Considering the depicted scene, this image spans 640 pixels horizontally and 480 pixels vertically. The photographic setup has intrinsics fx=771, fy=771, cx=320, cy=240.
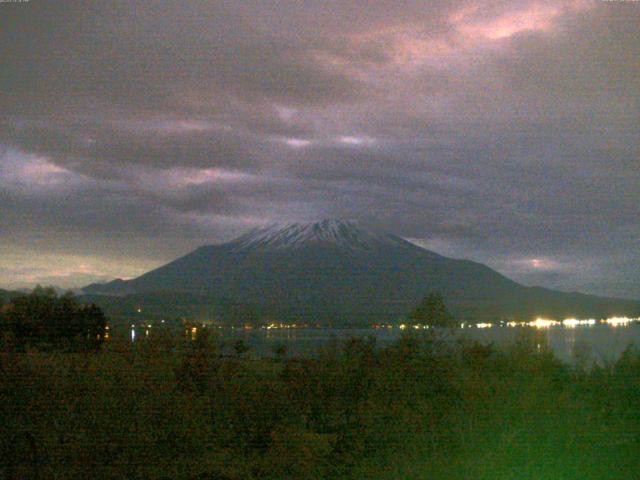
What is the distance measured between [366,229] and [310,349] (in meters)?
45.4

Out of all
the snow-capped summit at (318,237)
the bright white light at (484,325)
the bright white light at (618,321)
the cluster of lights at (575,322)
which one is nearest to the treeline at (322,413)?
the bright white light at (484,325)

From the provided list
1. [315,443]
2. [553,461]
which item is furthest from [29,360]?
[553,461]

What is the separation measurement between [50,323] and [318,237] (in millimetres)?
39129

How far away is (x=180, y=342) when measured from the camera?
14477 mm

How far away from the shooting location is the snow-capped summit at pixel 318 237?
55000 millimetres

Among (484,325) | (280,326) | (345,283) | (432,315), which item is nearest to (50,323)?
(280,326)

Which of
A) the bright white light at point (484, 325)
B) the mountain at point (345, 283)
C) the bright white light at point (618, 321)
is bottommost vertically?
the bright white light at point (484, 325)

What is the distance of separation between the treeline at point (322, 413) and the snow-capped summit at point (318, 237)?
120ft

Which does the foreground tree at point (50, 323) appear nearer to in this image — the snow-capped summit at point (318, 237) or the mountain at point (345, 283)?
the mountain at point (345, 283)

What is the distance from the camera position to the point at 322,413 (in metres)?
13.1

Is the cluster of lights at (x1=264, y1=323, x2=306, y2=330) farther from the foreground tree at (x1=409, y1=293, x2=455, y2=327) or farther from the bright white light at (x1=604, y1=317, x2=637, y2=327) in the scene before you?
the bright white light at (x1=604, y1=317, x2=637, y2=327)

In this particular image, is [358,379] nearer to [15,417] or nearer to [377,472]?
[377,472]

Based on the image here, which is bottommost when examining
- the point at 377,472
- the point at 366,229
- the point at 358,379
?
the point at 377,472

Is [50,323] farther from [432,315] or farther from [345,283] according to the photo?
[345,283]
